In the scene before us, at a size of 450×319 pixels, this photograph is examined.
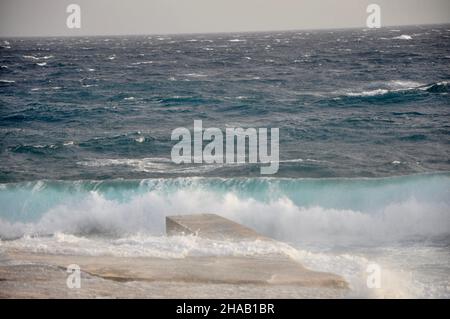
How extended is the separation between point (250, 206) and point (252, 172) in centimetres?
285

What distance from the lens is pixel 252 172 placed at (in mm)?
16984

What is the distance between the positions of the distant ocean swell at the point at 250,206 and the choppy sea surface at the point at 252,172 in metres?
0.04

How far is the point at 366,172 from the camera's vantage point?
54.2 ft

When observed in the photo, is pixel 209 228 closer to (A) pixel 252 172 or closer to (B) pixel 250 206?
(B) pixel 250 206

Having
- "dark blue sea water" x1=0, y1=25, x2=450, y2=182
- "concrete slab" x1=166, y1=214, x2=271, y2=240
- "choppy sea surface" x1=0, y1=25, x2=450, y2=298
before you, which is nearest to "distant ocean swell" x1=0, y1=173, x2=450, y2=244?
"choppy sea surface" x1=0, y1=25, x2=450, y2=298

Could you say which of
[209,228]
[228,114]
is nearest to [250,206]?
[209,228]

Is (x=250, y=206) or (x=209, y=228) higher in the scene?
(x=209, y=228)

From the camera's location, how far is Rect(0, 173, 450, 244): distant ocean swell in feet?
43.1

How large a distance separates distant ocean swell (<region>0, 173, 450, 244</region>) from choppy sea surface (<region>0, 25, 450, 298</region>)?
0.14ft

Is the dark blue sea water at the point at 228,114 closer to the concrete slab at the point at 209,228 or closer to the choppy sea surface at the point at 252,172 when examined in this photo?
the choppy sea surface at the point at 252,172

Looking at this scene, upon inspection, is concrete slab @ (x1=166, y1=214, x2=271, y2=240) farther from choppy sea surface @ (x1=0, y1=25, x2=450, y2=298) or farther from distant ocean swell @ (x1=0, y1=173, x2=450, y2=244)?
distant ocean swell @ (x1=0, y1=173, x2=450, y2=244)

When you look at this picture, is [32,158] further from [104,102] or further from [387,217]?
[387,217]

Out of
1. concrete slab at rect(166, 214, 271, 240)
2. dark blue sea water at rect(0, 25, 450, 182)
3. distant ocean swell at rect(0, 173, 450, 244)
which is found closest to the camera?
concrete slab at rect(166, 214, 271, 240)
